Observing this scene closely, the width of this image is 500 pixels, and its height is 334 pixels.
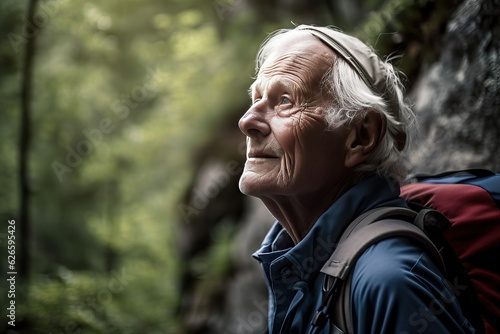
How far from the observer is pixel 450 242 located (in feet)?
6.33

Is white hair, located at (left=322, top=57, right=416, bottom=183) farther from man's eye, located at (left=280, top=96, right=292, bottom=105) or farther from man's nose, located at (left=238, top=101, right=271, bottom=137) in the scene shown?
man's nose, located at (left=238, top=101, right=271, bottom=137)

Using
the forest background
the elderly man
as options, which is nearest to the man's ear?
the elderly man

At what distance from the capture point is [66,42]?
8883mm

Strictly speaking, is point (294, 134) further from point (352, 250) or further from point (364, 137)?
point (352, 250)

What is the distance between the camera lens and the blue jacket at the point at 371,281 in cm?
150

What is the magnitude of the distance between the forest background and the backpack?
4.09 m

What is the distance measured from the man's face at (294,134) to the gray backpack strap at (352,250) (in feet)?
1.01

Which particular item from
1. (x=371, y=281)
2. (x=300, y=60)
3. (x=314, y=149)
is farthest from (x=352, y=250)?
(x=300, y=60)

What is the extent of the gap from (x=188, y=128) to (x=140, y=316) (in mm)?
3322

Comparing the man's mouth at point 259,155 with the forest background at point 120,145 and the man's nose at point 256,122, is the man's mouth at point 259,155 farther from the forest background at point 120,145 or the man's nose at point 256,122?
the forest background at point 120,145

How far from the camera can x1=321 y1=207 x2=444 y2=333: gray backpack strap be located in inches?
64.9

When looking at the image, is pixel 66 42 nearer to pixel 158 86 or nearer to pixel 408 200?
pixel 158 86

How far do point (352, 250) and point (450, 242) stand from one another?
497mm

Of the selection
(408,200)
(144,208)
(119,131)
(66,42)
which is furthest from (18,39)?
(408,200)
